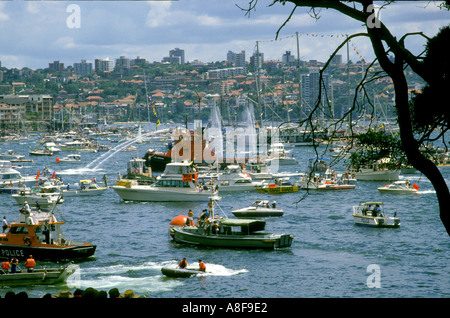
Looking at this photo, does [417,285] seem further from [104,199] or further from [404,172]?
[404,172]

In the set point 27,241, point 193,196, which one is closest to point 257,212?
point 193,196

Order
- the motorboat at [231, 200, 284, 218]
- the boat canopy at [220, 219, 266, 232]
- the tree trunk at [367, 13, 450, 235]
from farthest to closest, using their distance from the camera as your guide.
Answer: the motorboat at [231, 200, 284, 218]
the boat canopy at [220, 219, 266, 232]
the tree trunk at [367, 13, 450, 235]

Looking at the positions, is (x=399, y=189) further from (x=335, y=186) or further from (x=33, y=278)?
(x=33, y=278)

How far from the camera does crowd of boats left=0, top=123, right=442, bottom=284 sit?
32.2m

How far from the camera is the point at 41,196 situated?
57.0 meters

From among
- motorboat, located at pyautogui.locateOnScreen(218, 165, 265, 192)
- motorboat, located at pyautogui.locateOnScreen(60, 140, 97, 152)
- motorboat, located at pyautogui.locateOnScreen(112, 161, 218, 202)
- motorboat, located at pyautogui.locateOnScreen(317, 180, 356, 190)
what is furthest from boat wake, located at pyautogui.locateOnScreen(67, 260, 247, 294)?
motorboat, located at pyautogui.locateOnScreen(60, 140, 97, 152)

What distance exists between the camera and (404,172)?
282ft

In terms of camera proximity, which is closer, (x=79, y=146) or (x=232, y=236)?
(x=232, y=236)

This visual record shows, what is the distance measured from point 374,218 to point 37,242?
21.5 m

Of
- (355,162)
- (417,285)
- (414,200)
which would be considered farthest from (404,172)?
(355,162)

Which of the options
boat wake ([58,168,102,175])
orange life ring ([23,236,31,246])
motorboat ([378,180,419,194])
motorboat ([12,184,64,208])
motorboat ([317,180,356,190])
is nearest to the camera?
orange life ring ([23,236,31,246])

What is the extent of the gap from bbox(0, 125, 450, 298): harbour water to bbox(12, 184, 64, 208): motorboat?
125cm

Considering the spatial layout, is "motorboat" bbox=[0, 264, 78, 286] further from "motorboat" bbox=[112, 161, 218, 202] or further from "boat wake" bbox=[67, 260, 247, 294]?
"motorboat" bbox=[112, 161, 218, 202]

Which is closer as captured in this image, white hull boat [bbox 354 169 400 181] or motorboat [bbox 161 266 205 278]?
motorboat [bbox 161 266 205 278]
